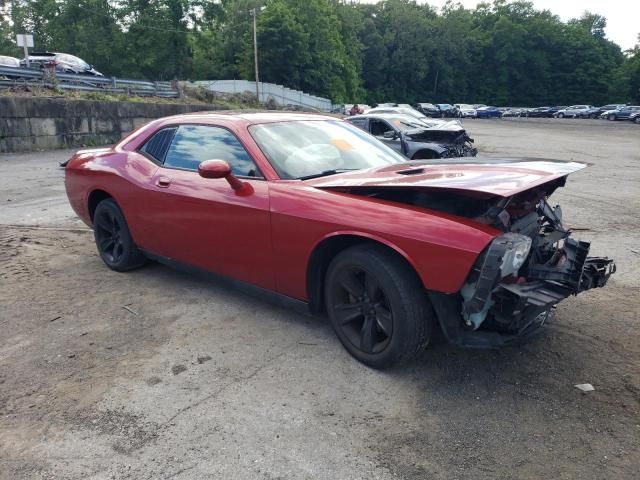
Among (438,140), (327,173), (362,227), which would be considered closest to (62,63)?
(438,140)

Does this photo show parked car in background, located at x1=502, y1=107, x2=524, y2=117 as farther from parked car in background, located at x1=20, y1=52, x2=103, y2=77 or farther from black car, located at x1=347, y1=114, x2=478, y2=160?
black car, located at x1=347, y1=114, x2=478, y2=160

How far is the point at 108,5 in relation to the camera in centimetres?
4928

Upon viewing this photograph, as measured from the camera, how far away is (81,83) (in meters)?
19.0

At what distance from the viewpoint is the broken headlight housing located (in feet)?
8.36

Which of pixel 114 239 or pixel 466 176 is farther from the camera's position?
pixel 114 239

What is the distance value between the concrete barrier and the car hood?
14676 millimetres

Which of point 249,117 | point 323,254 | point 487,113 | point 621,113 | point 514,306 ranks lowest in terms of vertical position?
point 514,306

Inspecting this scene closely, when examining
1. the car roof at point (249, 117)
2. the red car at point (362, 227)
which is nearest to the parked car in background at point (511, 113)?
the car roof at point (249, 117)

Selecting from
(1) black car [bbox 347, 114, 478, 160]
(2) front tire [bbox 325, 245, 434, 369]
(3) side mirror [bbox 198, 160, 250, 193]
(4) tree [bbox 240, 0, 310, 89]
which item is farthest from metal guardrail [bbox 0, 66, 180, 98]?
(4) tree [bbox 240, 0, 310, 89]

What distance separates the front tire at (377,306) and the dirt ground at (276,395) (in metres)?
0.16

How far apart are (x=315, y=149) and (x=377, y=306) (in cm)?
139

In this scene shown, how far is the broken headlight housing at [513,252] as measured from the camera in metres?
2.55

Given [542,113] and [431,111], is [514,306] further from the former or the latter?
[542,113]

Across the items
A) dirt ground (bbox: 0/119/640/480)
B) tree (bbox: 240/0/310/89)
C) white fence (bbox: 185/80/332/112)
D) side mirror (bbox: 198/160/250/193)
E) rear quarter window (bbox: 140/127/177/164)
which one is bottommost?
dirt ground (bbox: 0/119/640/480)
